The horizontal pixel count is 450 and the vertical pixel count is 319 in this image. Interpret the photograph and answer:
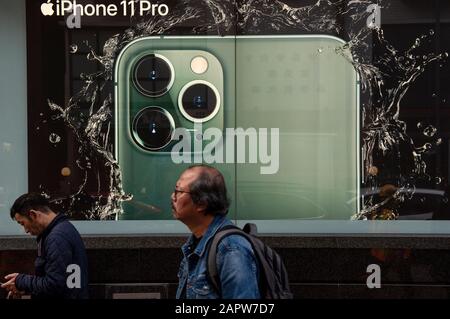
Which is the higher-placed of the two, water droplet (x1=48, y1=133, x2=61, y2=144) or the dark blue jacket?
water droplet (x1=48, y1=133, x2=61, y2=144)

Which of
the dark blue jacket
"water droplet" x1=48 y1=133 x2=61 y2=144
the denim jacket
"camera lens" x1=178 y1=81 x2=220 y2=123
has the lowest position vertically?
the dark blue jacket

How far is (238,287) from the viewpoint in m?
3.16

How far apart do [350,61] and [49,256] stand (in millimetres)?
3374

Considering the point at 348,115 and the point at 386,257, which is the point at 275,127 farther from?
the point at 386,257

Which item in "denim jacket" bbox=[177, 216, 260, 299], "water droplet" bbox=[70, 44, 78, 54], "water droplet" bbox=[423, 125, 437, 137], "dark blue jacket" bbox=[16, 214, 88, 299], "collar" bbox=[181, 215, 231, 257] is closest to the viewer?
"denim jacket" bbox=[177, 216, 260, 299]

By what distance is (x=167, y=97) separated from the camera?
6.80 meters

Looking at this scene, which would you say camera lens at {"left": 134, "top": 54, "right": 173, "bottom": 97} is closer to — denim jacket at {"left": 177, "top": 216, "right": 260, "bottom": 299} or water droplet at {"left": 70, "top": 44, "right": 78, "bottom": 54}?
water droplet at {"left": 70, "top": 44, "right": 78, "bottom": 54}

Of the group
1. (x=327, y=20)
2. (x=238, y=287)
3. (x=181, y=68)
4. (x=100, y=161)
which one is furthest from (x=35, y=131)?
(x=238, y=287)

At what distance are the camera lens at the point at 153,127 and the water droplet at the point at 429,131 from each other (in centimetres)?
224

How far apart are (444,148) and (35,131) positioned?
12.0ft

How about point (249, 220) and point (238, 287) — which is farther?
point (249, 220)

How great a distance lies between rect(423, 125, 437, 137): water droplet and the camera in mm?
6699

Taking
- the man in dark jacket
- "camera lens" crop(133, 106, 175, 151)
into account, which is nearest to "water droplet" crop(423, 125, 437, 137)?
"camera lens" crop(133, 106, 175, 151)

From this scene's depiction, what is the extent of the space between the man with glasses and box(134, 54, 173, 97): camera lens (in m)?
3.32
